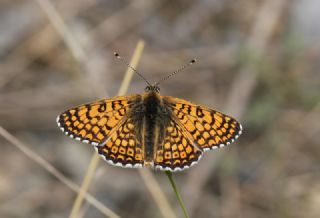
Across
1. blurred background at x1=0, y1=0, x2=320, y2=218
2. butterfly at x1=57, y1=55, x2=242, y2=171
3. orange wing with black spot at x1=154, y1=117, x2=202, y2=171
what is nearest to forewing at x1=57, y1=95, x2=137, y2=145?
butterfly at x1=57, y1=55, x2=242, y2=171

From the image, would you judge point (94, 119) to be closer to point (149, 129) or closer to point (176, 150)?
point (149, 129)

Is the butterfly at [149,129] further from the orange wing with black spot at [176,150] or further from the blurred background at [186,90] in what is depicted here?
the blurred background at [186,90]

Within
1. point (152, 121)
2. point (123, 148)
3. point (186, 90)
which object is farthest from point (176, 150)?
point (186, 90)

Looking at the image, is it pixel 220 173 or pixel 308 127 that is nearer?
pixel 220 173

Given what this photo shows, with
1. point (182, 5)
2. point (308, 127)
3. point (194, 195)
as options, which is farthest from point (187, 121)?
point (182, 5)

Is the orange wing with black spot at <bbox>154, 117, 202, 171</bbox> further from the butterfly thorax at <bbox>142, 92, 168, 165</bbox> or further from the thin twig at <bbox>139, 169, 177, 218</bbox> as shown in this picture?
the thin twig at <bbox>139, 169, 177, 218</bbox>

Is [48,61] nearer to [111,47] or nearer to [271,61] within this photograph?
[111,47]
